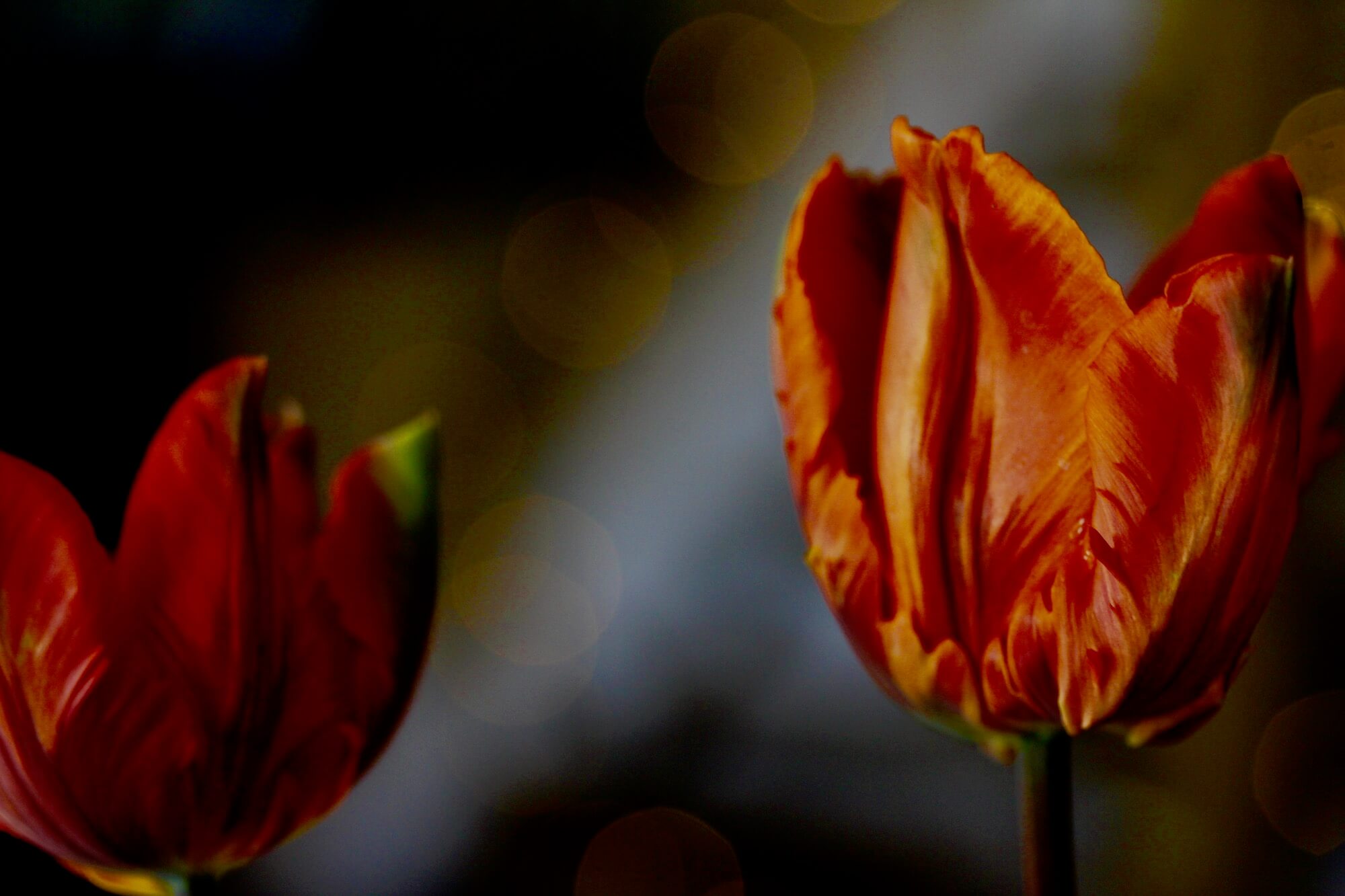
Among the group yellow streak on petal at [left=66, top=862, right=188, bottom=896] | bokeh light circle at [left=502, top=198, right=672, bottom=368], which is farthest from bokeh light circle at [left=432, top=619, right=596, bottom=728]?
yellow streak on petal at [left=66, top=862, right=188, bottom=896]

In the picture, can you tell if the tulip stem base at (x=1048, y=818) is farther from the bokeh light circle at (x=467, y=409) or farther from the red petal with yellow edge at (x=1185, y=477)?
the bokeh light circle at (x=467, y=409)

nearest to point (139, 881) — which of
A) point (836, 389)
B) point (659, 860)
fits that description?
point (836, 389)

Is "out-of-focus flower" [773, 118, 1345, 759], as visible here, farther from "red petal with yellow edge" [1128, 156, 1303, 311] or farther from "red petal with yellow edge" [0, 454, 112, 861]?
"red petal with yellow edge" [0, 454, 112, 861]

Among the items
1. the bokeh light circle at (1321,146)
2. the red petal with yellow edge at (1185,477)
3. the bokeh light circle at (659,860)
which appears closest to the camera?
the red petal with yellow edge at (1185,477)

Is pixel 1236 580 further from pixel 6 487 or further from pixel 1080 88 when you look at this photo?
pixel 1080 88

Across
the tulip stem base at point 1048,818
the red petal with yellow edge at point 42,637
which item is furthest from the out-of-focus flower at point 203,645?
the tulip stem base at point 1048,818

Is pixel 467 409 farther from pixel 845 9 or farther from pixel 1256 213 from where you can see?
pixel 1256 213
